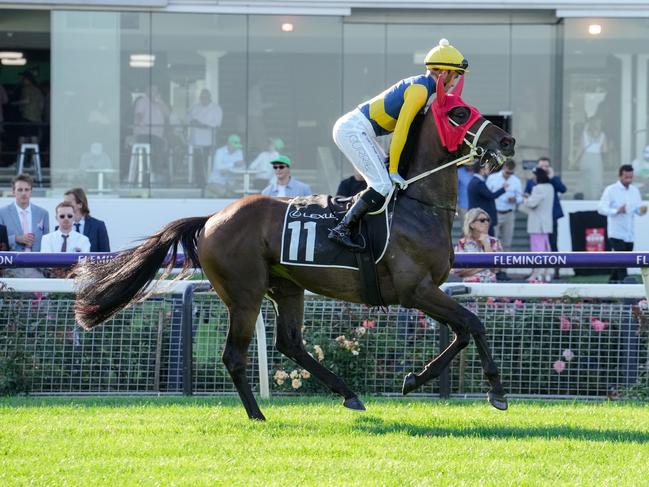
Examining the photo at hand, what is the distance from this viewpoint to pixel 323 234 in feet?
22.8

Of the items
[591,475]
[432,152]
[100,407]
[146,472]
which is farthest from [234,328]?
[591,475]

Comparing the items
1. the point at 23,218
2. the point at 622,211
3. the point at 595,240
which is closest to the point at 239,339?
the point at 23,218

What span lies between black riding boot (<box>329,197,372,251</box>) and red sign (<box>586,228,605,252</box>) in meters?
9.84

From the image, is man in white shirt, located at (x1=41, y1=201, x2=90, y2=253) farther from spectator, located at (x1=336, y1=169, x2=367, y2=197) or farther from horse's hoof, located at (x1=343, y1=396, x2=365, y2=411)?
spectator, located at (x1=336, y1=169, x2=367, y2=197)

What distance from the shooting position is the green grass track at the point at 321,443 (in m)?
4.98

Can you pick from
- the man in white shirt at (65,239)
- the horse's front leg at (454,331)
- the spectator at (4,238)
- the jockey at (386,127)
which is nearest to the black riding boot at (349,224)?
the jockey at (386,127)

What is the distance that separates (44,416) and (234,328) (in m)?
1.20

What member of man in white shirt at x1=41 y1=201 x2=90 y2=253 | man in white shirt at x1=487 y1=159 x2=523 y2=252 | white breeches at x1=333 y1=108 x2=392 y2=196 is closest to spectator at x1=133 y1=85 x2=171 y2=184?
man in white shirt at x1=487 y1=159 x2=523 y2=252

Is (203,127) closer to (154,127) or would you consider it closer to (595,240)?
(154,127)

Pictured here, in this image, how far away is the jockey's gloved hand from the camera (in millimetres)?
6859

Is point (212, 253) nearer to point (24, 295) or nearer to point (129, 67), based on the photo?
point (24, 295)

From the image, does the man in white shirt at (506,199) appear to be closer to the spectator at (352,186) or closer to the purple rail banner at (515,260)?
the spectator at (352,186)

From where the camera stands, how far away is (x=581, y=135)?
722 inches

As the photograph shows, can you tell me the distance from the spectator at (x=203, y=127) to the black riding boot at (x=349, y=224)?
438 inches
